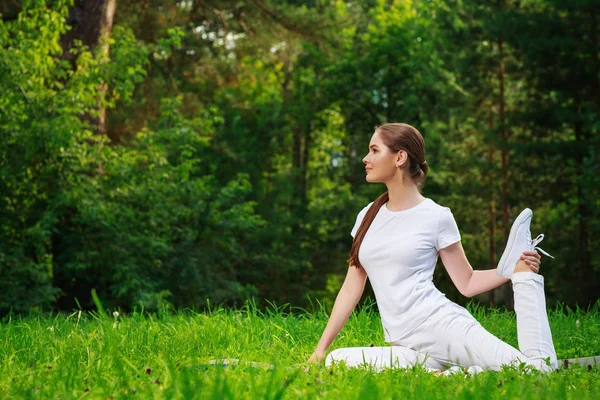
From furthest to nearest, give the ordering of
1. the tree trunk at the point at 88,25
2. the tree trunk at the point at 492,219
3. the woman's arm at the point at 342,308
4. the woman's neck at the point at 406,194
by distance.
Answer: the tree trunk at the point at 492,219 → the tree trunk at the point at 88,25 → the woman's neck at the point at 406,194 → the woman's arm at the point at 342,308

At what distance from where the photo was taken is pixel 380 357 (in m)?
4.70

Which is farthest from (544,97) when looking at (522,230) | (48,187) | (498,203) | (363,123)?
(522,230)

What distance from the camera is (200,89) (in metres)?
27.7

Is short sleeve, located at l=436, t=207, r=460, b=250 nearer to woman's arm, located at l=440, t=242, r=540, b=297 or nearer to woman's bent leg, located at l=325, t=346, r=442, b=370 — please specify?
woman's arm, located at l=440, t=242, r=540, b=297

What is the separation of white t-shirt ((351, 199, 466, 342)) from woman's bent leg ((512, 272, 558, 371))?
1.13ft

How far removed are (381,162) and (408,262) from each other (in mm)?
596

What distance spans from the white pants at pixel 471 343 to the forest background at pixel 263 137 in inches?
195

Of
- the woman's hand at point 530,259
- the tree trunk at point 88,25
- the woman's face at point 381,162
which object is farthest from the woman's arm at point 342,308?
the tree trunk at point 88,25

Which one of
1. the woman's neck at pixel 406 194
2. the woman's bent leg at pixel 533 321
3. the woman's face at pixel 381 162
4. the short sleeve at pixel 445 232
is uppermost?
the woman's face at pixel 381 162

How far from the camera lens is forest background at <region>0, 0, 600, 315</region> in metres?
13.6

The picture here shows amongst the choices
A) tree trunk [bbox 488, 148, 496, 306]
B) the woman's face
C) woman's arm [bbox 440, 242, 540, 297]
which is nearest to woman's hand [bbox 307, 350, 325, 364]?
woman's arm [bbox 440, 242, 540, 297]

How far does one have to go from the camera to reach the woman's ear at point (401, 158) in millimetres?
4895

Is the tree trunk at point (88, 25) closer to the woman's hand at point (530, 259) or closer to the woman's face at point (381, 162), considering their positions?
the woman's face at point (381, 162)

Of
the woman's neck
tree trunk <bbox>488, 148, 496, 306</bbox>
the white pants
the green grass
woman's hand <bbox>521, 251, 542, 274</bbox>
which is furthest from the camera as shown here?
tree trunk <bbox>488, 148, 496, 306</bbox>
